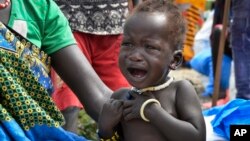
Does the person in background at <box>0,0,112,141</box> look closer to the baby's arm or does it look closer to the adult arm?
the adult arm

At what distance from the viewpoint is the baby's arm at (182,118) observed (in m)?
2.08

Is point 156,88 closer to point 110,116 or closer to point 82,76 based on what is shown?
point 110,116

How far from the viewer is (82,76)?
2465mm

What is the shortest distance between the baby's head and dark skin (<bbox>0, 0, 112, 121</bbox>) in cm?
34

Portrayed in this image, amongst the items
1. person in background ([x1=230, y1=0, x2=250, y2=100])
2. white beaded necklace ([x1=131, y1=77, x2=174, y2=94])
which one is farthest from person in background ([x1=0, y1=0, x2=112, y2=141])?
person in background ([x1=230, y1=0, x2=250, y2=100])

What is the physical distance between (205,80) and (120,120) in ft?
18.7

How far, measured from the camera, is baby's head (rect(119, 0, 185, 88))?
2.10 metres

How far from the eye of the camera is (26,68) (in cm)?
223

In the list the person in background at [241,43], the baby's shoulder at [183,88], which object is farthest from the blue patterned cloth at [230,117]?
the person in background at [241,43]

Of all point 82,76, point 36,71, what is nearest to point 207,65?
point 82,76

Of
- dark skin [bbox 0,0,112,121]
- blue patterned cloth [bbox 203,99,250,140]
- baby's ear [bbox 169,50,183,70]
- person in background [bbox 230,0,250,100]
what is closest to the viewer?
baby's ear [bbox 169,50,183,70]

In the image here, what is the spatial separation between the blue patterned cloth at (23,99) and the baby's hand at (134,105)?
0.68 feet

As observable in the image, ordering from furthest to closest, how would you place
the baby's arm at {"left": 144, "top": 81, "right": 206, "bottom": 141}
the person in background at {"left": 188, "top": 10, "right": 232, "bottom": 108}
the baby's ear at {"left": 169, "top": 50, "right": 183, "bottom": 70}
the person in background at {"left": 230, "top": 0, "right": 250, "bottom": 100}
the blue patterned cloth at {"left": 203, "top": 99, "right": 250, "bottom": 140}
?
the person in background at {"left": 188, "top": 10, "right": 232, "bottom": 108}, the person in background at {"left": 230, "top": 0, "right": 250, "bottom": 100}, the blue patterned cloth at {"left": 203, "top": 99, "right": 250, "bottom": 140}, the baby's ear at {"left": 169, "top": 50, "right": 183, "bottom": 70}, the baby's arm at {"left": 144, "top": 81, "right": 206, "bottom": 141}

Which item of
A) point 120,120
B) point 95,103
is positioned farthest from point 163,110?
point 95,103
